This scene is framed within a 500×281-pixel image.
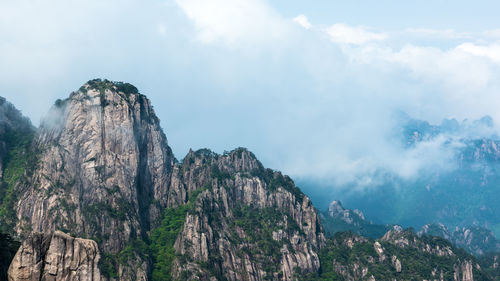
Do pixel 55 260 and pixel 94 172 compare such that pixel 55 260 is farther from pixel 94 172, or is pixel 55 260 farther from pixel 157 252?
pixel 157 252

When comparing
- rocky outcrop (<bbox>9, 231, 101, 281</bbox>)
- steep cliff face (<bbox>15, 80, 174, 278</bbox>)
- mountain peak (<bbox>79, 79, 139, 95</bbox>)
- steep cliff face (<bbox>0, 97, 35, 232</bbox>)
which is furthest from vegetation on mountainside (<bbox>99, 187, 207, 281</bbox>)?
rocky outcrop (<bbox>9, 231, 101, 281</bbox>)

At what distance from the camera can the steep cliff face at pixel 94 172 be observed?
17412 cm

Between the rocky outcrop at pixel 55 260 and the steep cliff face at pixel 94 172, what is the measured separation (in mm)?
Result: 91508

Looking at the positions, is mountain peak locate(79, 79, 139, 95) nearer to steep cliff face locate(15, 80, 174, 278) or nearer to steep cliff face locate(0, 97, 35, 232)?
steep cliff face locate(15, 80, 174, 278)

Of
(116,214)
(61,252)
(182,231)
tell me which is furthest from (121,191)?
(61,252)

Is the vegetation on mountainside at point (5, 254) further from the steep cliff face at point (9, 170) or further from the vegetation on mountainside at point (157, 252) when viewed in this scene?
the steep cliff face at point (9, 170)

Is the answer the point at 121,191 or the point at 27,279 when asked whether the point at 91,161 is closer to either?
the point at 121,191

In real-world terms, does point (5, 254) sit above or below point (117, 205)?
below

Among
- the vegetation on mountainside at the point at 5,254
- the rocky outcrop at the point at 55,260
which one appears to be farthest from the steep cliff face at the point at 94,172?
the rocky outcrop at the point at 55,260

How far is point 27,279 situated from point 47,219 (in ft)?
324

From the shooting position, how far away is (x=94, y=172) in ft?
598

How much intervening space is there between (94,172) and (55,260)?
103810 mm

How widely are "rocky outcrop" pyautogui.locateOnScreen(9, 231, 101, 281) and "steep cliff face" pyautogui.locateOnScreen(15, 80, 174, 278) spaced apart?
300ft

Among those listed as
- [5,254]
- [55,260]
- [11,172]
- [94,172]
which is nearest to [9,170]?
[11,172]
